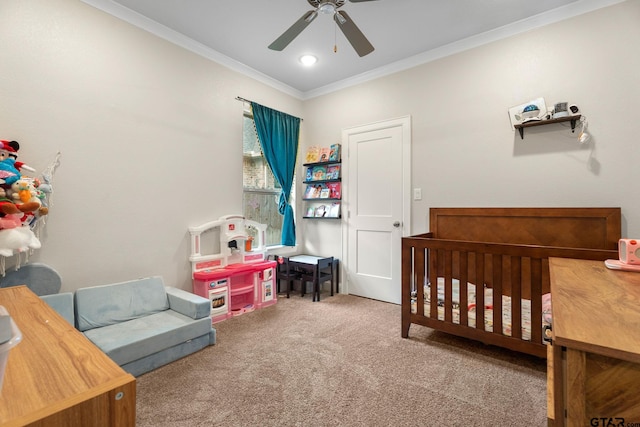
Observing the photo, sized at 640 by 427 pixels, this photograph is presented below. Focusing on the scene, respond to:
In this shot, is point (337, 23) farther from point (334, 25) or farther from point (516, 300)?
point (516, 300)

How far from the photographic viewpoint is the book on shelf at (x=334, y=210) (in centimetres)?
360

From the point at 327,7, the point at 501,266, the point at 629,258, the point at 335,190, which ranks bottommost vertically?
the point at 501,266

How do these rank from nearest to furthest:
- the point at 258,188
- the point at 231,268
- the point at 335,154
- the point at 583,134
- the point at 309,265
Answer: the point at 583,134, the point at 231,268, the point at 309,265, the point at 258,188, the point at 335,154

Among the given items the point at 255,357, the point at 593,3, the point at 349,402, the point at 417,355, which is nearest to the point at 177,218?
the point at 255,357

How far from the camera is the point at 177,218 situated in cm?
270

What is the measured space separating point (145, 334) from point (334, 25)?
269 cm

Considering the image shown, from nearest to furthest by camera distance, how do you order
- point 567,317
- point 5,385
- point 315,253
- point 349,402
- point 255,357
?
point 5,385, point 567,317, point 349,402, point 255,357, point 315,253

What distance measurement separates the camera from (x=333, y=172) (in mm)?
3645

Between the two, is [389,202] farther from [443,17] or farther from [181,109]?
[181,109]

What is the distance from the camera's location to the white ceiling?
7.42ft

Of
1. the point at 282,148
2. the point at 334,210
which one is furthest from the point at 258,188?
the point at 334,210

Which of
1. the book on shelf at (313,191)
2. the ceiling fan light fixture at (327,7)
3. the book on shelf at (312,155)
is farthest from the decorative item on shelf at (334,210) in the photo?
the ceiling fan light fixture at (327,7)

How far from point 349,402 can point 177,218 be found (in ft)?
6.73

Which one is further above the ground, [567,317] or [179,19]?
[179,19]
